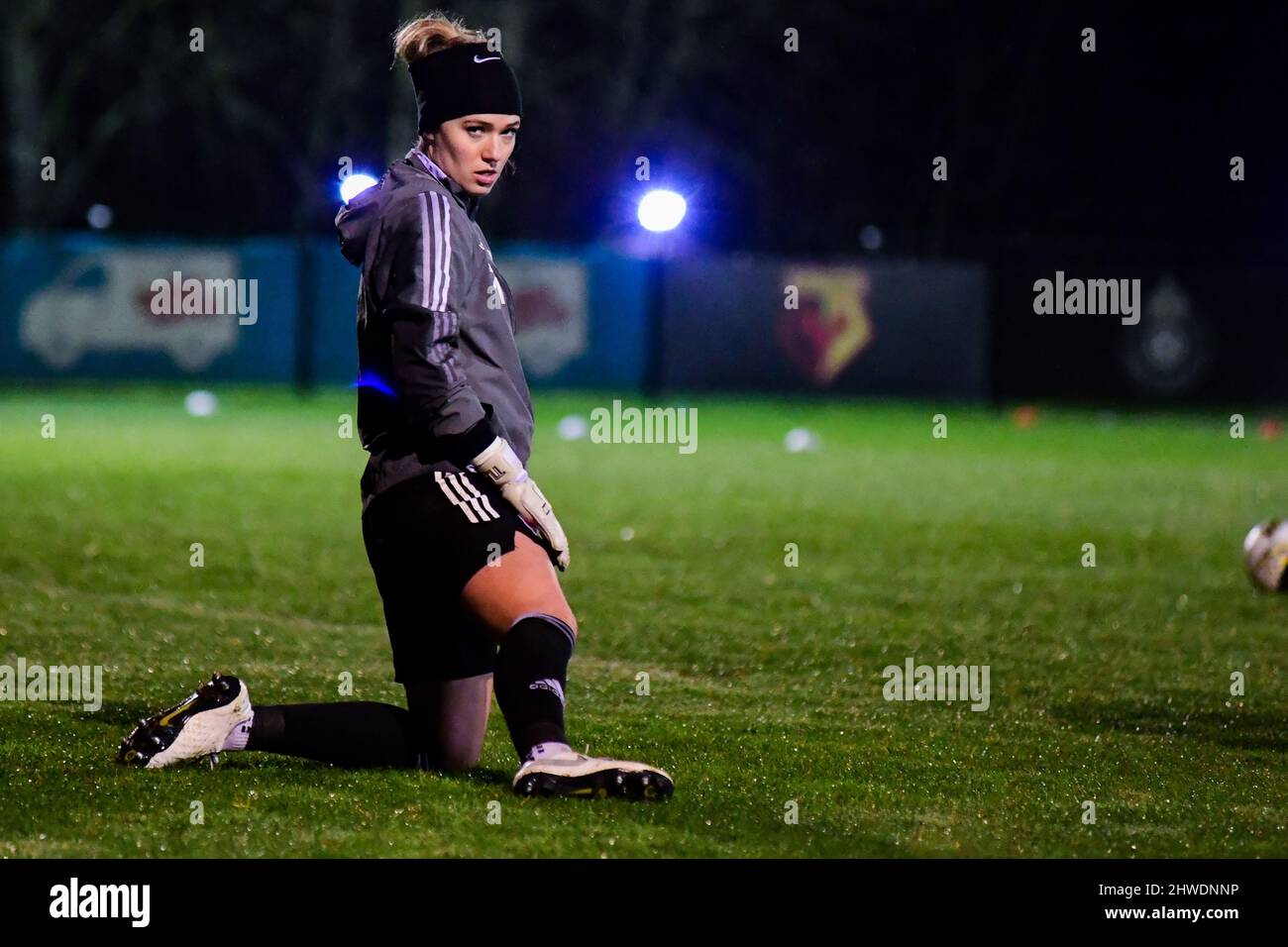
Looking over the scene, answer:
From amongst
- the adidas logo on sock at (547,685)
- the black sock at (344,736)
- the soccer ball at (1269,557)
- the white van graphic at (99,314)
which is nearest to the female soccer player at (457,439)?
the adidas logo on sock at (547,685)

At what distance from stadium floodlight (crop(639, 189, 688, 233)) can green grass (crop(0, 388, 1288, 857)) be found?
3946mm

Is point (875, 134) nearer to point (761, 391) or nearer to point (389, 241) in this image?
point (761, 391)

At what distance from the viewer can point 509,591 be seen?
4.92 meters

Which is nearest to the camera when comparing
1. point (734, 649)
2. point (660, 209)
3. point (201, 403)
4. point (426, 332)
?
point (426, 332)

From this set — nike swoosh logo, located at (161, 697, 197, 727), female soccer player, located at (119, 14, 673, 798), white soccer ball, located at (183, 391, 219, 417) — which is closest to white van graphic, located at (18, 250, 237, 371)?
white soccer ball, located at (183, 391, 219, 417)

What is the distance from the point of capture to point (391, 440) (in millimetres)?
4969

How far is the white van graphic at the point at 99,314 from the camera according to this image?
2495 cm

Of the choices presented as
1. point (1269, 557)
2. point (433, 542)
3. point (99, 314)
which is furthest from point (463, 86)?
point (99, 314)

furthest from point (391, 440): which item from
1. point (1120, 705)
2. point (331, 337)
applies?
point (331, 337)

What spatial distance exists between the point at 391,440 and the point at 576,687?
2.34m

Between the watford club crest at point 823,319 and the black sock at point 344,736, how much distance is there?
21.3 meters

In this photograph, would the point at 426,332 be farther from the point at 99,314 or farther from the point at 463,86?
the point at 99,314

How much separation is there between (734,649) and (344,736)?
2884mm

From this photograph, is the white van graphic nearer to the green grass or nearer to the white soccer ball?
the white soccer ball
